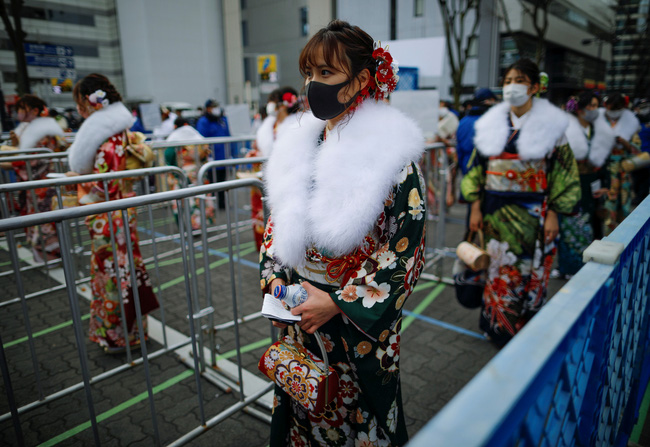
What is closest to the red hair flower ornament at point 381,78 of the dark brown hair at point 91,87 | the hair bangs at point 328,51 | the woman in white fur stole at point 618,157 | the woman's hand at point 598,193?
the hair bangs at point 328,51

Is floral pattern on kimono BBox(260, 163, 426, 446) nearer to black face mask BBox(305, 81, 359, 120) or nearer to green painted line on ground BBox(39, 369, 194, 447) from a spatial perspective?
black face mask BBox(305, 81, 359, 120)

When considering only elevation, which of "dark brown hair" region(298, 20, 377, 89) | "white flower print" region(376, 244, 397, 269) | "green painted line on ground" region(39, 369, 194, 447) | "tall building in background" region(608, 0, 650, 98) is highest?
"tall building in background" region(608, 0, 650, 98)

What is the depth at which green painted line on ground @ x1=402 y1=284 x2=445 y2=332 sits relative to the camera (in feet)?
12.8

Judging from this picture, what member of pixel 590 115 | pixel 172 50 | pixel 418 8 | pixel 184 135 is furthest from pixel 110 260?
pixel 172 50

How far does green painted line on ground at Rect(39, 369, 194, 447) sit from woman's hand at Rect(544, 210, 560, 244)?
9.24ft

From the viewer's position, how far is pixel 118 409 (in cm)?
284

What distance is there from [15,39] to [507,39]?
62.6 feet

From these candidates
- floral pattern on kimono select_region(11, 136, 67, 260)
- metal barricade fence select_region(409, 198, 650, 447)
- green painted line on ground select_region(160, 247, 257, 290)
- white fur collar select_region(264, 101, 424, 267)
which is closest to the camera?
metal barricade fence select_region(409, 198, 650, 447)

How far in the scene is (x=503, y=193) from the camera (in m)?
3.15

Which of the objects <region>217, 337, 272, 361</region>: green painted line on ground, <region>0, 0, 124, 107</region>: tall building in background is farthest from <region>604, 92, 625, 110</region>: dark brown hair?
<region>0, 0, 124, 107</region>: tall building in background

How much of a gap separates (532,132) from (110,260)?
323 centimetres

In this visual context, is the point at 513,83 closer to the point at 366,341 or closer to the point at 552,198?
the point at 552,198

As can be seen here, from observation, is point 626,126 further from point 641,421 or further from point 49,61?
point 49,61

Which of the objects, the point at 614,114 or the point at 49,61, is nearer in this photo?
the point at 614,114
